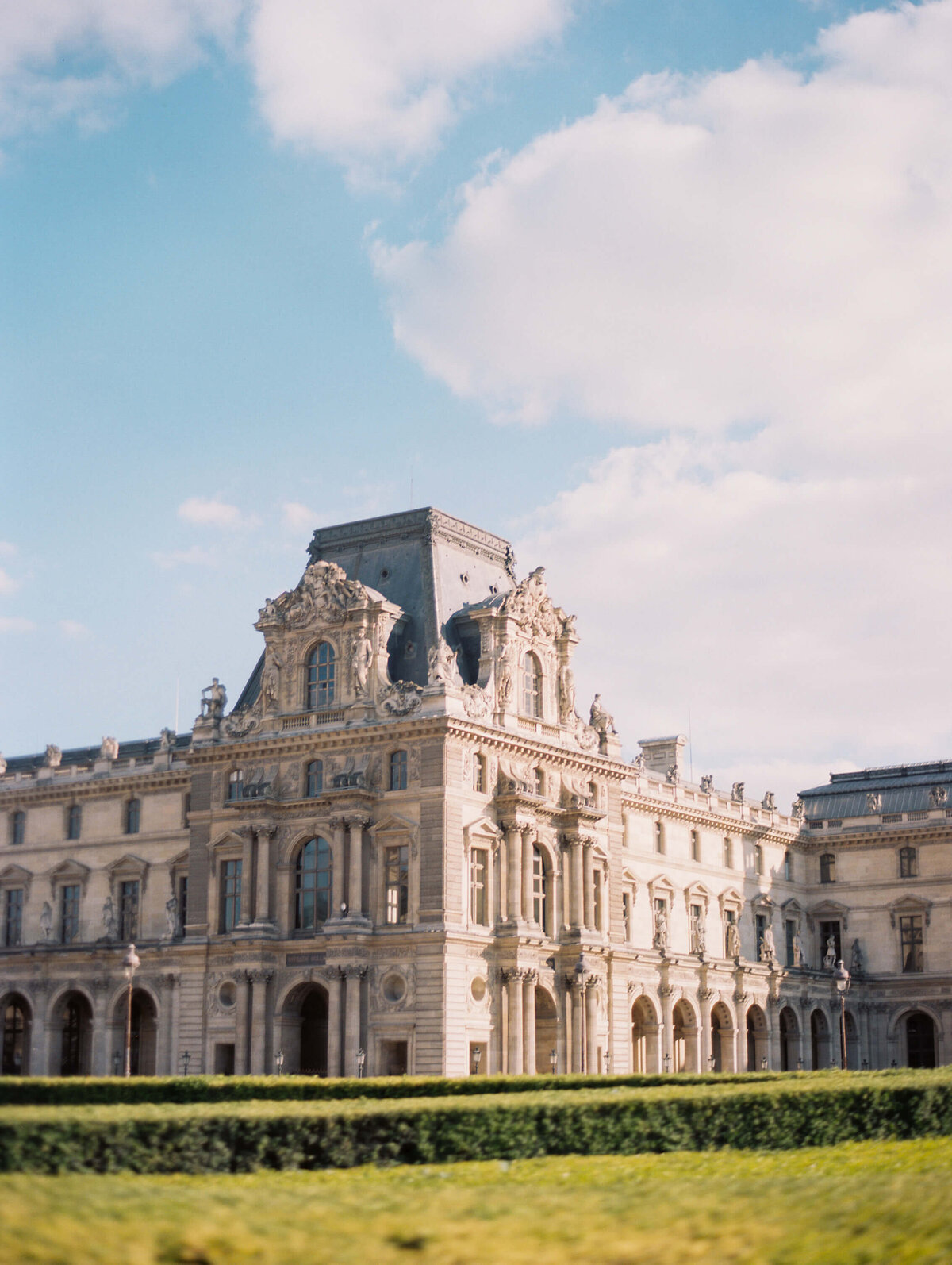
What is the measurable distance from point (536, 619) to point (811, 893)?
3915 centimetres

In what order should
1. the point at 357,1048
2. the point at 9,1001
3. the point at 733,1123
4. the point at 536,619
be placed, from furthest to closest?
the point at 9,1001 < the point at 536,619 < the point at 357,1048 < the point at 733,1123

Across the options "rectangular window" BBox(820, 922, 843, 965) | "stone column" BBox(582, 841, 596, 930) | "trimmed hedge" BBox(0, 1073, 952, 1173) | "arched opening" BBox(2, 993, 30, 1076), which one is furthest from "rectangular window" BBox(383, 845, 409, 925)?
"rectangular window" BBox(820, 922, 843, 965)

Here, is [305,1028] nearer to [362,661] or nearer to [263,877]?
[263,877]

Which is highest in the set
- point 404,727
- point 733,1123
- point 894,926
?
point 404,727

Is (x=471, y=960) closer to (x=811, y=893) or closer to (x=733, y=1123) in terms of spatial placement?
(x=733, y=1123)

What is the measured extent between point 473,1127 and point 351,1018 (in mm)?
38614

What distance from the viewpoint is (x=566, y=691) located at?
79000mm

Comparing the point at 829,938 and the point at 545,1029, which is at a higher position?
the point at 829,938

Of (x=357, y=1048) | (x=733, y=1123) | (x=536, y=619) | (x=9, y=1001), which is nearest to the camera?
(x=733, y=1123)

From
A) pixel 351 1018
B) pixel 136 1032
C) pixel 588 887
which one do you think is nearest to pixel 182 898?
pixel 136 1032

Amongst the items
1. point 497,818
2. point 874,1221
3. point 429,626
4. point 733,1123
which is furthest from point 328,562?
point 874,1221

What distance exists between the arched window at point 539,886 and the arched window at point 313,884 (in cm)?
931

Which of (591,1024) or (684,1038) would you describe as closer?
(591,1024)

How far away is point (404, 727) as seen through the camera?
232ft
